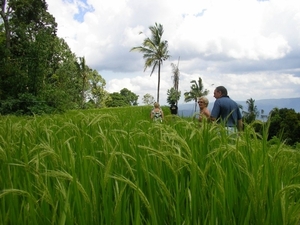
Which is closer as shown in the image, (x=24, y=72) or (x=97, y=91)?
(x=24, y=72)

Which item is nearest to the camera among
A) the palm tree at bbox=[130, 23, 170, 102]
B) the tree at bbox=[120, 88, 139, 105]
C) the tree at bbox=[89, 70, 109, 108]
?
the palm tree at bbox=[130, 23, 170, 102]

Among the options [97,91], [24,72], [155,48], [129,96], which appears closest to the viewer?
[24,72]

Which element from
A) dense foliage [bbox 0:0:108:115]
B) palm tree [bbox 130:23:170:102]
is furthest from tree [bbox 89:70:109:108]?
dense foliage [bbox 0:0:108:115]

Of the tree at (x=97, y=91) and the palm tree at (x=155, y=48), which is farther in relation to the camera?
the tree at (x=97, y=91)

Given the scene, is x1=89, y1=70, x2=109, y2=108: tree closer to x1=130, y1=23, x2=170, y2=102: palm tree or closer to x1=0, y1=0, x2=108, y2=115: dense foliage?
x1=130, y1=23, x2=170, y2=102: palm tree

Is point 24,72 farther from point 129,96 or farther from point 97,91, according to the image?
point 129,96

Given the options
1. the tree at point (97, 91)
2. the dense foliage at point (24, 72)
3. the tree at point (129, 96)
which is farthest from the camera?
the tree at point (129, 96)

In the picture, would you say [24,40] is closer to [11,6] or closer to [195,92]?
[11,6]

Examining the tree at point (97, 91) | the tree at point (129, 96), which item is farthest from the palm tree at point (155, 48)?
the tree at point (129, 96)

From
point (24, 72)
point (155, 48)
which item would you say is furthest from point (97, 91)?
point (24, 72)

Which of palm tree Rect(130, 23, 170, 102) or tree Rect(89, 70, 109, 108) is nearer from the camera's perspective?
palm tree Rect(130, 23, 170, 102)

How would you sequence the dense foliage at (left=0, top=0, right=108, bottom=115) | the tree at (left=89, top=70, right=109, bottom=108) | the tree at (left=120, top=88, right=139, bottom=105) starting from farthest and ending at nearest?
1. the tree at (left=120, top=88, right=139, bottom=105)
2. the tree at (left=89, top=70, right=109, bottom=108)
3. the dense foliage at (left=0, top=0, right=108, bottom=115)

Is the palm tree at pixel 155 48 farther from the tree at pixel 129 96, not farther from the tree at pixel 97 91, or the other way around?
the tree at pixel 129 96

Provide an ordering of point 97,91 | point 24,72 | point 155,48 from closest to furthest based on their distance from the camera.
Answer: point 24,72
point 155,48
point 97,91
